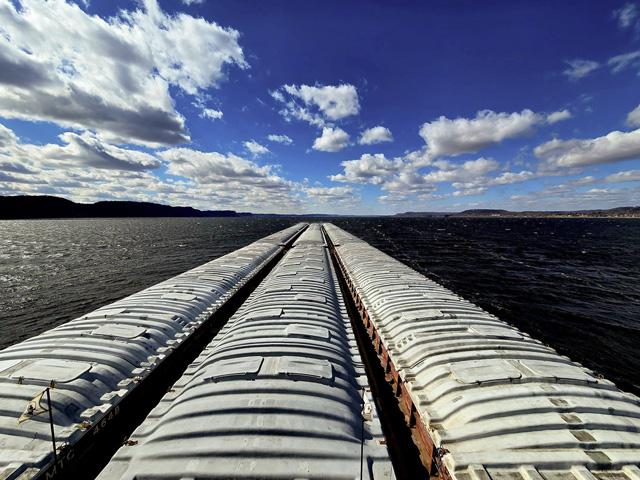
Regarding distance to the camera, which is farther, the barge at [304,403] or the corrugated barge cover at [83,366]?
the corrugated barge cover at [83,366]

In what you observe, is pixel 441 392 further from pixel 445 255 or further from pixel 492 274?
pixel 445 255

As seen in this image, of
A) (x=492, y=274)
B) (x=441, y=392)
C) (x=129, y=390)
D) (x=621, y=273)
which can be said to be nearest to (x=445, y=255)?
(x=492, y=274)

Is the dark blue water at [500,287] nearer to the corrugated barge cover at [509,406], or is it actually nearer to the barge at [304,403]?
the corrugated barge cover at [509,406]

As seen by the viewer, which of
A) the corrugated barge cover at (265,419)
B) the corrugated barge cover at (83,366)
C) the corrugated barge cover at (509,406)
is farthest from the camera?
the corrugated barge cover at (83,366)

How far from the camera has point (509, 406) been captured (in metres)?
7.89

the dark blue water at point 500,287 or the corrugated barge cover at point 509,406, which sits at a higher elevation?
the corrugated barge cover at point 509,406

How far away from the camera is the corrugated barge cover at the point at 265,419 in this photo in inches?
251

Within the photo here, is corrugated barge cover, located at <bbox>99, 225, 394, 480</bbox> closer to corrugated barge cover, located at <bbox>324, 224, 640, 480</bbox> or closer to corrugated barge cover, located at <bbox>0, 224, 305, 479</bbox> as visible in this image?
corrugated barge cover, located at <bbox>324, 224, 640, 480</bbox>

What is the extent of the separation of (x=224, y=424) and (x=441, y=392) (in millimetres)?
6518

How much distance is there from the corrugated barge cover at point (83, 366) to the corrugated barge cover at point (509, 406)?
33.0 ft

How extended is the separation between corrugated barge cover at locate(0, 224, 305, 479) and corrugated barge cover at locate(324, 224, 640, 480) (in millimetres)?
10063

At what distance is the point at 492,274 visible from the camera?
47.8m

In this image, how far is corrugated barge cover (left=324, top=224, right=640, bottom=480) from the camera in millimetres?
6566

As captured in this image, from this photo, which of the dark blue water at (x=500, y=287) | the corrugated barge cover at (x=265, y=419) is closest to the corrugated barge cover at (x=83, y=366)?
the corrugated barge cover at (x=265, y=419)
